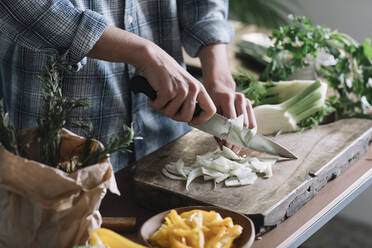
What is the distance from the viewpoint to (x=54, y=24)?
138 centimetres

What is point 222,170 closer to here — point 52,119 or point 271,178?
point 271,178

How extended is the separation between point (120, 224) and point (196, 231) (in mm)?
268

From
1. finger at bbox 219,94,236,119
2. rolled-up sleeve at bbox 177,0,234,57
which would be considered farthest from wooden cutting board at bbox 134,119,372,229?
rolled-up sleeve at bbox 177,0,234,57

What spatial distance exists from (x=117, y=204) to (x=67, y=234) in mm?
405

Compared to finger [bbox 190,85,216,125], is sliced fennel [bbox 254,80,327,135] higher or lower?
lower

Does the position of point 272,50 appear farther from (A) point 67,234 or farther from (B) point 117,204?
(A) point 67,234

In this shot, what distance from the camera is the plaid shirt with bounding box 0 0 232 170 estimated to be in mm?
1387

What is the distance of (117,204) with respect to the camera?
4.78ft

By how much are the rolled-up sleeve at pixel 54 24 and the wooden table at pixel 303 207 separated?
0.39 metres

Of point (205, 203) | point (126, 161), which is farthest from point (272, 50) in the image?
point (205, 203)

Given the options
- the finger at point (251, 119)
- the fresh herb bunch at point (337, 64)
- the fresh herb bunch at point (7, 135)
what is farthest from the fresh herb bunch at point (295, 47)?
the fresh herb bunch at point (7, 135)

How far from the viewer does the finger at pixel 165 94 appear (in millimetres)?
1447

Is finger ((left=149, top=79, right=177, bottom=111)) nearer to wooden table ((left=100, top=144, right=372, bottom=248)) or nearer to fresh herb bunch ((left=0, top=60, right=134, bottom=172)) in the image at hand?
wooden table ((left=100, top=144, right=372, bottom=248))

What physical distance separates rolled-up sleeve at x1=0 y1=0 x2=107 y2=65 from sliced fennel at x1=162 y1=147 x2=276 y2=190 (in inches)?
16.0
